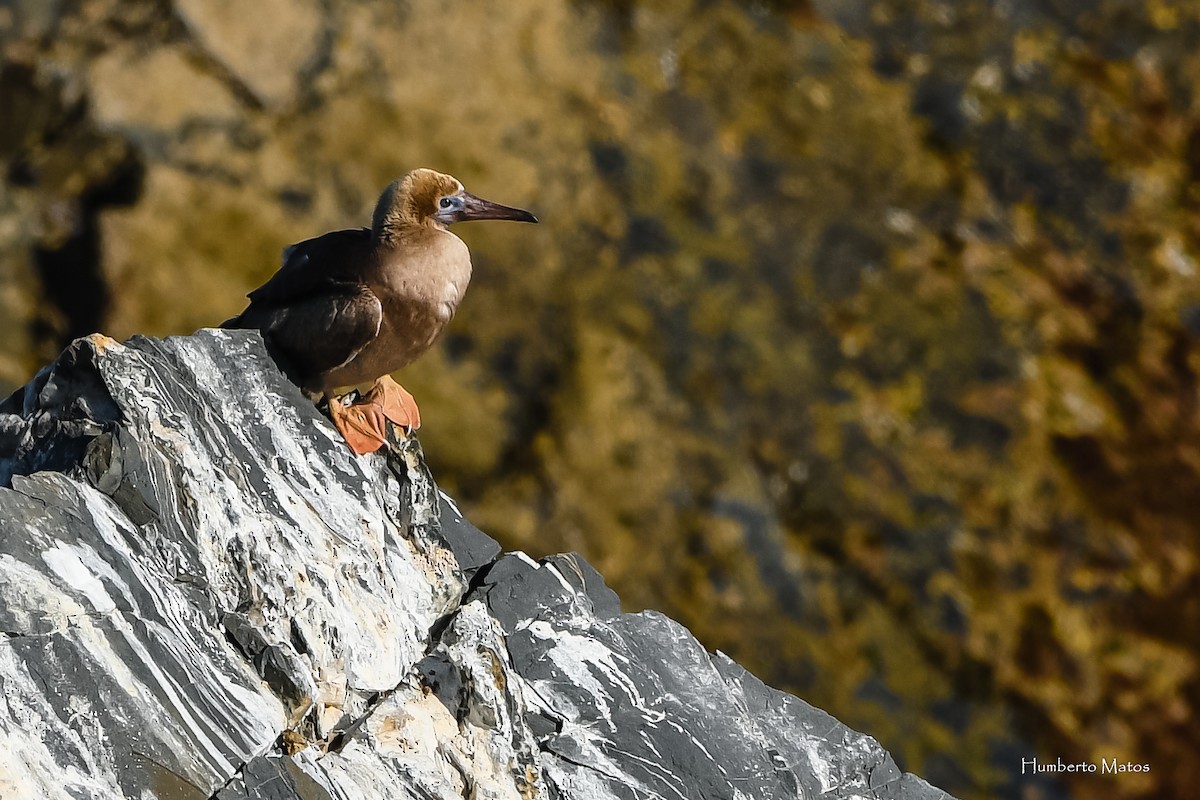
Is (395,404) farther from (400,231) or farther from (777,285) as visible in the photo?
(777,285)

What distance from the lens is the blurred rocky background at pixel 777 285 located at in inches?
699

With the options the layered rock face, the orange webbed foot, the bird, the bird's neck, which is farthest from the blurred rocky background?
the layered rock face

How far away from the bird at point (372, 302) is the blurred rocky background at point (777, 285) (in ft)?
31.2

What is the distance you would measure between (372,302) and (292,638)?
7.62 ft

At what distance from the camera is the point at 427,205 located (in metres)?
8.53

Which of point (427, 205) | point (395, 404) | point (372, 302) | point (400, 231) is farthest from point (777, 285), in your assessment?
point (372, 302)

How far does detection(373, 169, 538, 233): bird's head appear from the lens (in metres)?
8.42

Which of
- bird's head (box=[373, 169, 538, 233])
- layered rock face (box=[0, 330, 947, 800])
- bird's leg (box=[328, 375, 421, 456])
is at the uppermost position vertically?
bird's head (box=[373, 169, 538, 233])

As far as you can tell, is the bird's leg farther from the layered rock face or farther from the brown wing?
the brown wing

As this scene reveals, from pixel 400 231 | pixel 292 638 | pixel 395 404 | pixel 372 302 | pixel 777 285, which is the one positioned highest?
pixel 777 285

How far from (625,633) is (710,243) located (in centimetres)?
1242

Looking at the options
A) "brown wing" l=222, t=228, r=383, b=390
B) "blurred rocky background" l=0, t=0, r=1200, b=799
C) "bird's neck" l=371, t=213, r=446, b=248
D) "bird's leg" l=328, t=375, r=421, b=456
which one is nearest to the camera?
"bird's leg" l=328, t=375, r=421, b=456

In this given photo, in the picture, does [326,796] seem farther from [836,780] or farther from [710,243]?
[710,243]

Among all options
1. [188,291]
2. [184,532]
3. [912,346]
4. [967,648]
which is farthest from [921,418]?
[184,532]
